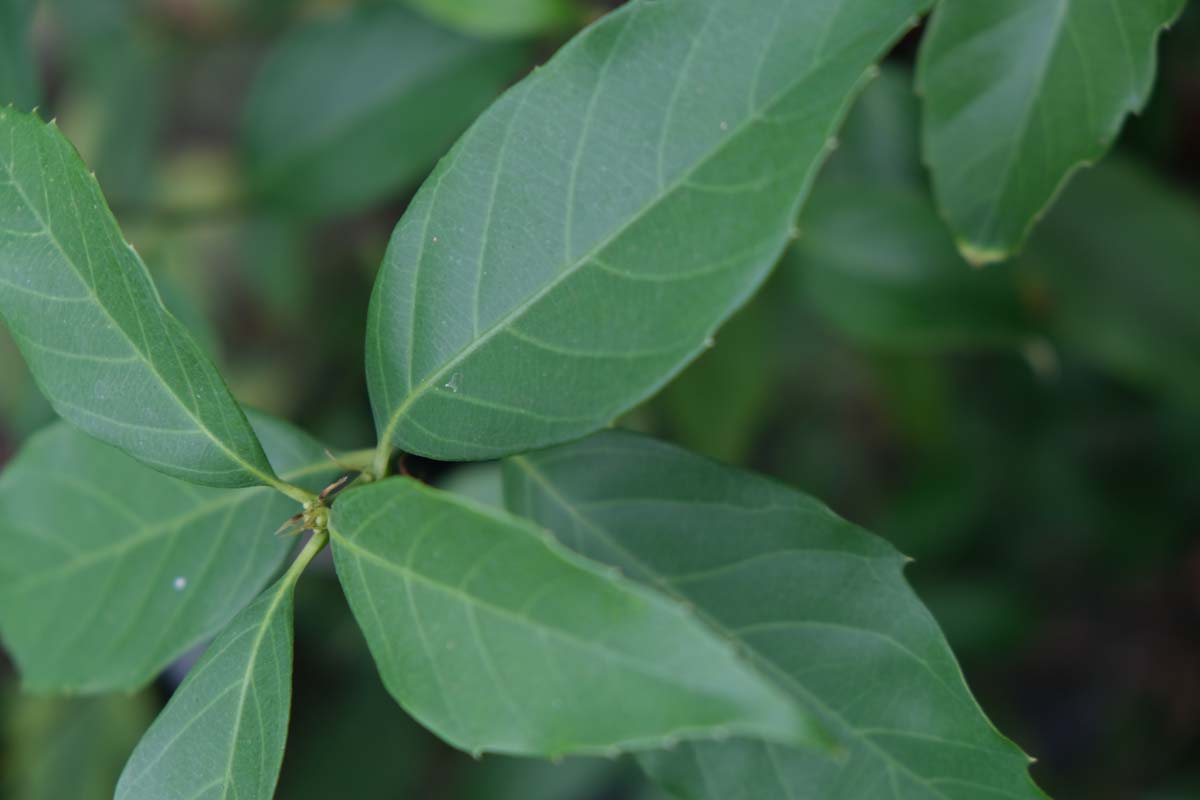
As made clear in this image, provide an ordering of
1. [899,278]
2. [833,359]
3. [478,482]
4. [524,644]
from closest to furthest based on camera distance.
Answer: [524,644] → [478,482] → [899,278] → [833,359]

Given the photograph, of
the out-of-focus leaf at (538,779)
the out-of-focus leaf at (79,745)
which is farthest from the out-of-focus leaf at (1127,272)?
the out-of-focus leaf at (79,745)

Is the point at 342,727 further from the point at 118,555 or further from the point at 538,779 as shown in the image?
the point at 118,555

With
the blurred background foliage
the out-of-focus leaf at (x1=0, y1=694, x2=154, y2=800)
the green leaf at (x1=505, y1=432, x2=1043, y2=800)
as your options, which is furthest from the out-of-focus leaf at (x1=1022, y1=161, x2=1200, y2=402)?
the out-of-focus leaf at (x1=0, y1=694, x2=154, y2=800)

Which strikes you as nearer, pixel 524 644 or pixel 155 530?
pixel 524 644

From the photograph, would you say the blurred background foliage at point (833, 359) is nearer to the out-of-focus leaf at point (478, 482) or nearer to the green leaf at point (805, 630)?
the out-of-focus leaf at point (478, 482)

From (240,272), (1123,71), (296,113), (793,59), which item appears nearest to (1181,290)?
(1123,71)

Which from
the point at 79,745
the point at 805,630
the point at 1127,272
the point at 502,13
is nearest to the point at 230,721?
the point at 805,630
